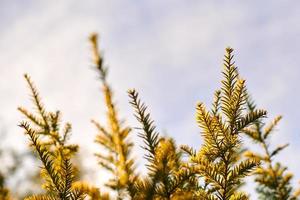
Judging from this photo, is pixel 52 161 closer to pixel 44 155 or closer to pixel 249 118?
pixel 44 155

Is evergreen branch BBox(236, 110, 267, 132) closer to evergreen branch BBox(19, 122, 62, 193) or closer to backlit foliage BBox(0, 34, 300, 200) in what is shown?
backlit foliage BBox(0, 34, 300, 200)

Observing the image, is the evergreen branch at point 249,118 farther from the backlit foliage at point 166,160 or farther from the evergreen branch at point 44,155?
the evergreen branch at point 44,155

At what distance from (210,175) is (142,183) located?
0.79m

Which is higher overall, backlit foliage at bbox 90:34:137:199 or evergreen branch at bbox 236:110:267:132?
evergreen branch at bbox 236:110:267:132

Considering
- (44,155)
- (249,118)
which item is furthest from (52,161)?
(249,118)

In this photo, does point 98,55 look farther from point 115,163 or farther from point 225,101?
point 225,101

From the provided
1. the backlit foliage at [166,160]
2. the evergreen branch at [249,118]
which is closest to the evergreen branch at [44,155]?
the backlit foliage at [166,160]

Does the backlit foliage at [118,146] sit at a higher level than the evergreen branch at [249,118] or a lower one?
lower

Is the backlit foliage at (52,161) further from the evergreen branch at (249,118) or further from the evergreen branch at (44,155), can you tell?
the evergreen branch at (249,118)

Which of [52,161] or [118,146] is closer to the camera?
[118,146]

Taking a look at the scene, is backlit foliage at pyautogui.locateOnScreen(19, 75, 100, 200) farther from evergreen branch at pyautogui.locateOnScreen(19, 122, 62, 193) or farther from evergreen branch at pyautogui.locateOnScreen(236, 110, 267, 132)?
evergreen branch at pyautogui.locateOnScreen(236, 110, 267, 132)

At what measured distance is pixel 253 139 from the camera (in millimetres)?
7379

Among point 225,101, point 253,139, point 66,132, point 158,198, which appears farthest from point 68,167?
point 253,139

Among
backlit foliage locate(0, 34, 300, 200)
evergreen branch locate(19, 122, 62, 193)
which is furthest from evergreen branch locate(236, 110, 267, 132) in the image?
evergreen branch locate(19, 122, 62, 193)
